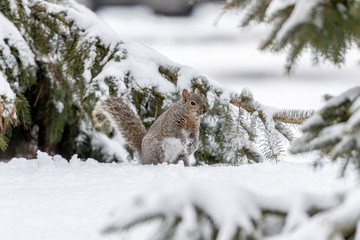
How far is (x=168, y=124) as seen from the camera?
2613mm

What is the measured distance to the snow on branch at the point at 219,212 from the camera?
0.62 metres

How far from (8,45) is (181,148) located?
3.39ft

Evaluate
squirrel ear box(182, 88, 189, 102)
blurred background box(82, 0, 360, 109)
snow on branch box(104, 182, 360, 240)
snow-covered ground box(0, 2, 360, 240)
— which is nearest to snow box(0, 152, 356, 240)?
snow-covered ground box(0, 2, 360, 240)

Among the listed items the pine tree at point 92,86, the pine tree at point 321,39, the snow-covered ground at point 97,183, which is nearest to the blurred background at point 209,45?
the pine tree at point 92,86

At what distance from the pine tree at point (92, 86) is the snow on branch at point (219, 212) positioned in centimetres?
178

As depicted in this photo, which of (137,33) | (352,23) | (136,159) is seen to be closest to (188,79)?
(136,159)

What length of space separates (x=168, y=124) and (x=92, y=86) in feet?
1.46

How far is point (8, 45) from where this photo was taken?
251cm

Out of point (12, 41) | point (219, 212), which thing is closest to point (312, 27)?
point (219, 212)

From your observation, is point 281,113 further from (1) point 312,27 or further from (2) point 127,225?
(2) point 127,225

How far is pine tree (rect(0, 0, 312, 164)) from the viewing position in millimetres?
2523

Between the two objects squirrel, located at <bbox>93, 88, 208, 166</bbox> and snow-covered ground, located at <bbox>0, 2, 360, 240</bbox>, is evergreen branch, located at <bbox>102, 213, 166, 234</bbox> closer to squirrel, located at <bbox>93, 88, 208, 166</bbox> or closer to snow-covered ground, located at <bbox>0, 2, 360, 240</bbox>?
snow-covered ground, located at <bbox>0, 2, 360, 240</bbox>

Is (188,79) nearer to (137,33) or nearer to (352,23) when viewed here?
(352,23)

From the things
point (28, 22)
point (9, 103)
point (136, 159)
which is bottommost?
point (136, 159)
